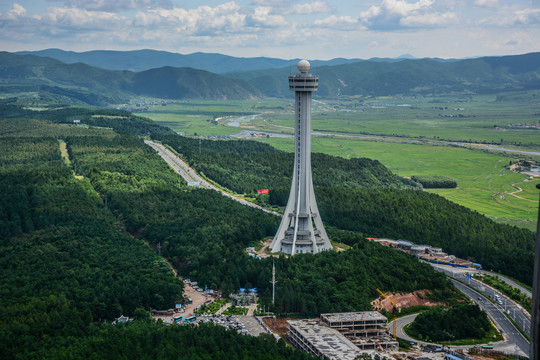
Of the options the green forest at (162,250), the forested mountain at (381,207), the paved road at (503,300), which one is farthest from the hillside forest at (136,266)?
the forested mountain at (381,207)

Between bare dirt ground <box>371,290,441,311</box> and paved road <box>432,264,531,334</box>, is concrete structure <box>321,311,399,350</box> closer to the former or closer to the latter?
bare dirt ground <box>371,290,441,311</box>

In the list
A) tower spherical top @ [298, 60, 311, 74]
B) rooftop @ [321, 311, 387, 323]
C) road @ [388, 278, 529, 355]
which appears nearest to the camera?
road @ [388, 278, 529, 355]

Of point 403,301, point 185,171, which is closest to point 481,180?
point 185,171

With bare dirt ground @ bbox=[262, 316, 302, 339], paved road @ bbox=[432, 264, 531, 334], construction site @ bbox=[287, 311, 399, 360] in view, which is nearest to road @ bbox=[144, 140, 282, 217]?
paved road @ bbox=[432, 264, 531, 334]

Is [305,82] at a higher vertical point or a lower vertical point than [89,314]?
higher

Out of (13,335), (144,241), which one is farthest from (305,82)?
(13,335)

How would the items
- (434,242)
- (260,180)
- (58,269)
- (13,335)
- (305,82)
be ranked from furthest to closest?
(260,180), (434,242), (305,82), (58,269), (13,335)

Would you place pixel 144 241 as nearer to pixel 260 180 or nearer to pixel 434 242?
pixel 434 242
